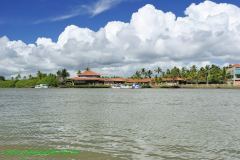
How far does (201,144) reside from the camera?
1902cm

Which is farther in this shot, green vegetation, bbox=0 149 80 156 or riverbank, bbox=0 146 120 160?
green vegetation, bbox=0 149 80 156

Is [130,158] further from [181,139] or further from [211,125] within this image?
[211,125]

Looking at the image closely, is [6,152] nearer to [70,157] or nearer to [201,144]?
[70,157]

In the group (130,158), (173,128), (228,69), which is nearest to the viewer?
(130,158)

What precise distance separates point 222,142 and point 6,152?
36.2ft

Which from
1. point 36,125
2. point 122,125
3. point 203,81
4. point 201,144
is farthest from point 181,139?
point 203,81

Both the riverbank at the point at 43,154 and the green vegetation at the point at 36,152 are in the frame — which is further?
the green vegetation at the point at 36,152

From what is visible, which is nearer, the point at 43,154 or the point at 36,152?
the point at 43,154

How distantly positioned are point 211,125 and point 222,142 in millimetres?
7545

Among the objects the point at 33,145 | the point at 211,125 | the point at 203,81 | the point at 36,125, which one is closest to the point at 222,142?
the point at 211,125

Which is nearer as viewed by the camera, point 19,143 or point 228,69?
point 19,143

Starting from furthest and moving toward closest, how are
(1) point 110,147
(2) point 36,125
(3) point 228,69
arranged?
(3) point 228,69
(2) point 36,125
(1) point 110,147

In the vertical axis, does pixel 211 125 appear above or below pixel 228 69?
below

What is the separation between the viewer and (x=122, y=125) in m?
26.9
